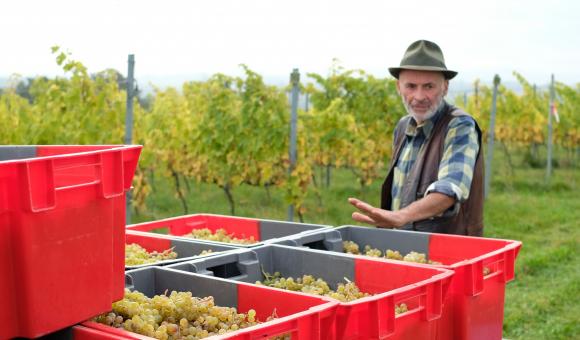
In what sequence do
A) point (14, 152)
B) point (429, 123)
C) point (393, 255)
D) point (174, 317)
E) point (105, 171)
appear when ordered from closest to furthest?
point (105, 171)
point (174, 317)
point (14, 152)
point (393, 255)
point (429, 123)

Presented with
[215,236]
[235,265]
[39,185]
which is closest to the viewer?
[39,185]

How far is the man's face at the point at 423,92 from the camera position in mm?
3633

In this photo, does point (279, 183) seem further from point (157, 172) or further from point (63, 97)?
point (63, 97)

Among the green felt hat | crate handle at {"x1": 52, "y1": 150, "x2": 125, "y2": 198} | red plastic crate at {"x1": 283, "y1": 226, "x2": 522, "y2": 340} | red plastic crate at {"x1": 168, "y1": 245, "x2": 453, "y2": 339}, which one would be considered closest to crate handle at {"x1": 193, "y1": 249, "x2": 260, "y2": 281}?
red plastic crate at {"x1": 168, "y1": 245, "x2": 453, "y2": 339}

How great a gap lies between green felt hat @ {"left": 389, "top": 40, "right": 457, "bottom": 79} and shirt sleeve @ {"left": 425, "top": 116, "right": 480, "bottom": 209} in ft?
0.91

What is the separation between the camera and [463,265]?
2426mm

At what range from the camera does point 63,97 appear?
7844 millimetres

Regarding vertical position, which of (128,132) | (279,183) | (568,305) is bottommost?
(568,305)

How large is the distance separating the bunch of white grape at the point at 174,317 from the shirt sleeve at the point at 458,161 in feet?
5.26

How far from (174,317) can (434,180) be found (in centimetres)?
194

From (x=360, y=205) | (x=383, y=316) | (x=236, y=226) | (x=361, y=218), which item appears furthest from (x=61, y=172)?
(x=236, y=226)

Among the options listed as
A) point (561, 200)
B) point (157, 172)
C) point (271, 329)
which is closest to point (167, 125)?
point (157, 172)

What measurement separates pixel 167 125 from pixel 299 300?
8522 millimetres

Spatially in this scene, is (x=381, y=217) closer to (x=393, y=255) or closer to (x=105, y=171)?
(x=393, y=255)
